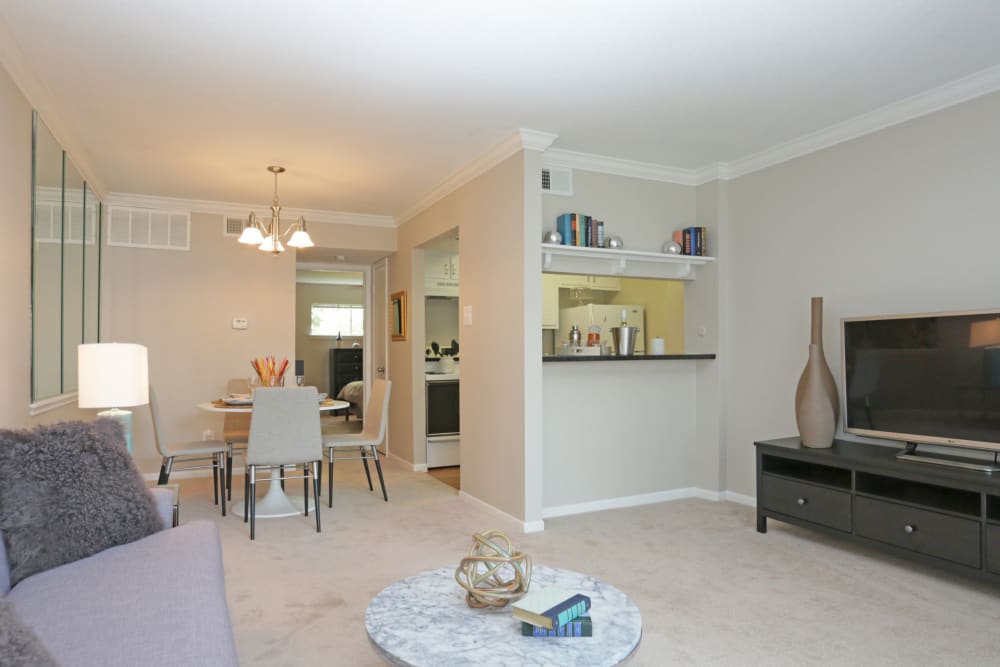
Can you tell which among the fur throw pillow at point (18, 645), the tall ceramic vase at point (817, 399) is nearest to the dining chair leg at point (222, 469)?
the fur throw pillow at point (18, 645)

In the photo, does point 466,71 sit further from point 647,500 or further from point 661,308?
point 661,308

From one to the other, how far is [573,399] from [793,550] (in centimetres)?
161

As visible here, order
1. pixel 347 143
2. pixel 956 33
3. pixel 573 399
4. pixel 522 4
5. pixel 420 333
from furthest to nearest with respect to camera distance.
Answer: pixel 420 333 < pixel 573 399 < pixel 347 143 < pixel 956 33 < pixel 522 4

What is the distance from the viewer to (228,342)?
591 centimetres

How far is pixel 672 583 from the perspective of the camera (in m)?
3.05

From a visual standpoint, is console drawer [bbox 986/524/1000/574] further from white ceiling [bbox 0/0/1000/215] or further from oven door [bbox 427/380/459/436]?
oven door [bbox 427/380/459/436]

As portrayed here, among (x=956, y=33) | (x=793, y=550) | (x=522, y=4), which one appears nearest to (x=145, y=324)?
(x=522, y=4)

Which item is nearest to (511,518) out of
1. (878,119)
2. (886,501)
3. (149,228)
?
(886,501)

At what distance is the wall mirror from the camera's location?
3.37m

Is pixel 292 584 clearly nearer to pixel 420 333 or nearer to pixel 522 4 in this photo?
pixel 522 4

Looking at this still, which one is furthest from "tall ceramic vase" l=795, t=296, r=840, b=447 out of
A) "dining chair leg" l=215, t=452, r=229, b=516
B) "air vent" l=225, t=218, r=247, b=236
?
"air vent" l=225, t=218, r=247, b=236

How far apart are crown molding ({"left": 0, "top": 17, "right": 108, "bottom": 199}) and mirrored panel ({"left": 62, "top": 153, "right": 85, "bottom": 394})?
0.11m

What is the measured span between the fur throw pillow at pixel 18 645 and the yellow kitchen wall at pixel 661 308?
552cm

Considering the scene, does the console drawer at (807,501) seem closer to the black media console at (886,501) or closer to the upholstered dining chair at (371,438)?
the black media console at (886,501)
